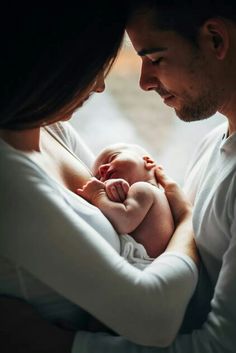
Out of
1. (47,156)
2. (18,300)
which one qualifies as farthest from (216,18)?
(18,300)

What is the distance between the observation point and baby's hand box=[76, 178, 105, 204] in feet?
3.63

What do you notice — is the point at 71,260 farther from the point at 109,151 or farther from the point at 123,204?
the point at 109,151

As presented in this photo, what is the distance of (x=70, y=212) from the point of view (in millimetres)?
896

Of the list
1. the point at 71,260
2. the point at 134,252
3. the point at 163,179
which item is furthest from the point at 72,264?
the point at 163,179

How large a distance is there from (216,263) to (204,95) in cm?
34

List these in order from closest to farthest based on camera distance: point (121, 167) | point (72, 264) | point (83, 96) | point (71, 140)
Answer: point (72, 264), point (83, 96), point (121, 167), point (71, 140)

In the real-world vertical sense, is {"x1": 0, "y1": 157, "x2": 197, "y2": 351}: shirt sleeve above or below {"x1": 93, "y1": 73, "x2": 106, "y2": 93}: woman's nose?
below

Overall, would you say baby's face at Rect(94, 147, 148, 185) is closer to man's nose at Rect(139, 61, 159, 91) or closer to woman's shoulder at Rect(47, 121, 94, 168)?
woman's shoulder at Rect(47, 121, 94, 168)

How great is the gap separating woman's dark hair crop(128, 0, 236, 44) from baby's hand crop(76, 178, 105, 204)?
0.34m

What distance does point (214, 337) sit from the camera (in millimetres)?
943

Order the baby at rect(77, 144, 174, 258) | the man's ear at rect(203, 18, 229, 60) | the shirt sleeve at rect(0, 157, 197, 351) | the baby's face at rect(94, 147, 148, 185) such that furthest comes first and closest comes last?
the baby's face at rect(94, 147, 148, 185), the baby at rect(77, 144, 174, 258), the man's ear at rect(203, 18, 229, 60), the shirt sleeve at rect(0, 157, 197, 351)

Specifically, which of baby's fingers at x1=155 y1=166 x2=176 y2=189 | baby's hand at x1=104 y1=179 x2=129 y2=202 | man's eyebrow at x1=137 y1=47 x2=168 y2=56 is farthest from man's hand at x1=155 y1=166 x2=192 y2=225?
man's eyebrow at x1=137 y1=47 x2=168 y2=56

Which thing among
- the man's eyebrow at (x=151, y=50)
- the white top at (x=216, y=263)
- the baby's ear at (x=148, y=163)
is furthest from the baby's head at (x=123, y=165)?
the man's eyebrow at (x=151, y=50)

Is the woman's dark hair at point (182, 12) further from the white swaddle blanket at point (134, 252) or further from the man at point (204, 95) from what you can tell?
the white swaddle blanket at point (134, 252)
